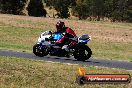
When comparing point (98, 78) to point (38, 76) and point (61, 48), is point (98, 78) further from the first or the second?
point (61, 48)

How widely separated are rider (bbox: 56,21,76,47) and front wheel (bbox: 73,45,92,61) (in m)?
0.45

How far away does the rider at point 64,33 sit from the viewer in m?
20.8

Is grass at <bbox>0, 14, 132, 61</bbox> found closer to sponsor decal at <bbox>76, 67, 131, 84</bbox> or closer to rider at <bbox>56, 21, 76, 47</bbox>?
rider at <bbox>56, 21, 76, 47</bbox>

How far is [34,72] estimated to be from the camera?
14.5 metres

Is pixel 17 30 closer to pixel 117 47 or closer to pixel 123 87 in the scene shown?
pixel 117 47

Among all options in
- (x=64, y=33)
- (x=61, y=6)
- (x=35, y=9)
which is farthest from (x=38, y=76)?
(x=61, y=6)

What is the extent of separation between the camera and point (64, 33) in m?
20.8

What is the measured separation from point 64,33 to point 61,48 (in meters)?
0.82

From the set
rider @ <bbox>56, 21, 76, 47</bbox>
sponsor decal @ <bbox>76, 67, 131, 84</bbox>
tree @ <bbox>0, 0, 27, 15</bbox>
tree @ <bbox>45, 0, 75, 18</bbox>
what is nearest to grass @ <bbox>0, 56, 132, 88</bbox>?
sponsor decal @ <bbox>76, 67, 131, 84</bbox>

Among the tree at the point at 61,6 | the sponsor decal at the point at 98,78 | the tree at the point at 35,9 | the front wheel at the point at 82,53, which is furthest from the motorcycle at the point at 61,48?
the tree at the point at 61,6

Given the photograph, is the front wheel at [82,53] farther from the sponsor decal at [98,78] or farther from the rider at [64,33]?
the sponsor decal at [98,78]

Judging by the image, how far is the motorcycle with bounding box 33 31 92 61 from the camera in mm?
20719

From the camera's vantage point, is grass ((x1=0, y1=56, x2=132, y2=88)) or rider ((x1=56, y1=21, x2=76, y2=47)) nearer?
grass ((x1=0, y1=56, x2=132, y2=88))

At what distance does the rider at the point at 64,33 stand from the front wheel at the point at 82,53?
450 millimetres
